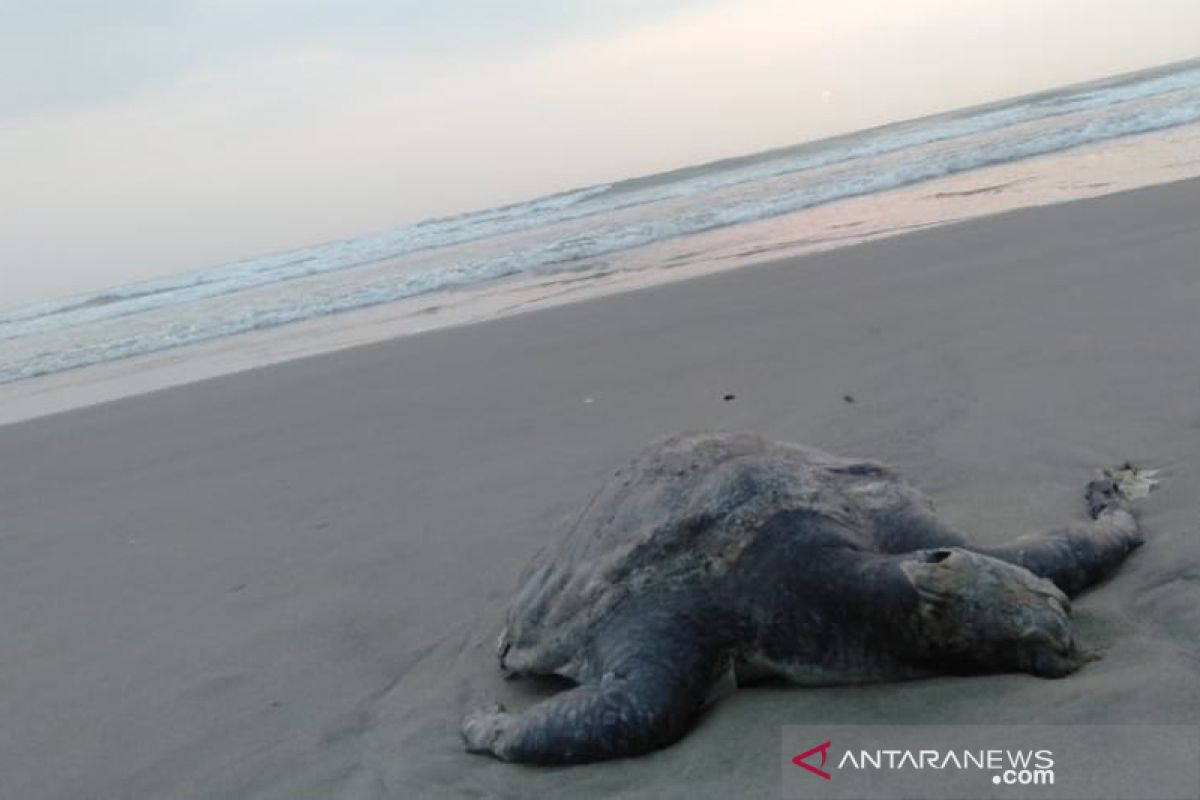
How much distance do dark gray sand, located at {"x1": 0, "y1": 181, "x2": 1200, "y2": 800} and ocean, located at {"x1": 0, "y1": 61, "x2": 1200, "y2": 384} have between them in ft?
17.0

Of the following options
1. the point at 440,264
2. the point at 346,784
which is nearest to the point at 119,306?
the point at 440,264

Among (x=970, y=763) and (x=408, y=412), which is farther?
(x=408, y=412)

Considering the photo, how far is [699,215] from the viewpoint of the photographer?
760 inches

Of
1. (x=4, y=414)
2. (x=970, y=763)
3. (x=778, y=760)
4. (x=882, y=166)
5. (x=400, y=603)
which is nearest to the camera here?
(x=970, y=763)

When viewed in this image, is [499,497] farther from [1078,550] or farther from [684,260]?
[684,260]

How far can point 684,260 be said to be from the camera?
1422cm

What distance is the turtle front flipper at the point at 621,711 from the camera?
298 centimetres

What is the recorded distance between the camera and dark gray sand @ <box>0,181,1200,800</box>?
3.12m

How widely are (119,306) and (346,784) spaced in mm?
26329

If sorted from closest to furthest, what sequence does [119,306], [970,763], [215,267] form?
[970,763] < [119,306] < [215,267]

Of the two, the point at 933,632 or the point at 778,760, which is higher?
the point at 933,632

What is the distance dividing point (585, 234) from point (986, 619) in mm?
18236

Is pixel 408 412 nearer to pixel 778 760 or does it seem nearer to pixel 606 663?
pixel 606 663

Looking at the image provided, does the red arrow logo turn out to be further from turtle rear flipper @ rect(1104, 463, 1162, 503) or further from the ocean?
the ocean
